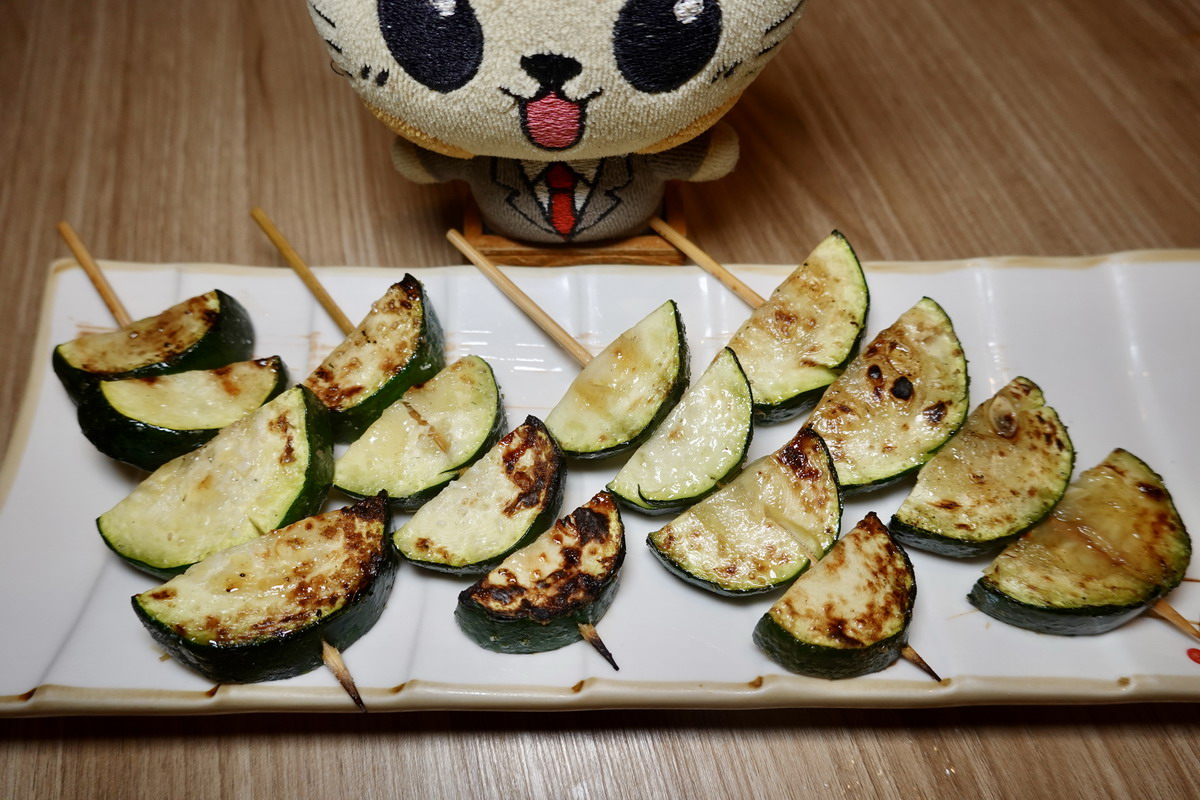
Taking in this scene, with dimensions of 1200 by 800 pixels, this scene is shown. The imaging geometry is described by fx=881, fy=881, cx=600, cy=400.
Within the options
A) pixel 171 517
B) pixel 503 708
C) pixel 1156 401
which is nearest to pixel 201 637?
pixel 171 517

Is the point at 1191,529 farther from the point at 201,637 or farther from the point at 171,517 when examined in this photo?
the point at 171,517

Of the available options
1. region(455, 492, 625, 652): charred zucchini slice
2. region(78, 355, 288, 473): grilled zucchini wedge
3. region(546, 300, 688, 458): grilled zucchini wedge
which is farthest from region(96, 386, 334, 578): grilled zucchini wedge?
region(546, 300, 688, 458): grilled zucchini wedge

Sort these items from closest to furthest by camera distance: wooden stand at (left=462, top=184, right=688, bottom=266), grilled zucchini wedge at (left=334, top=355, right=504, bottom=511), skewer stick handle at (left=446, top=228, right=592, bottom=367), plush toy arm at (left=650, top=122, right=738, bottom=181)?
1. grilled zucchini wedge at (left=334, top=355, right=504, bottom=511)
2. skewer stick handle at (left=446, top=228, right=592, bottom=367)
3. plush toy arm at (left=650, top=122, right=738, bottom=181)
4. wooden stand at (left=462, top=184, right=688, bottom=266)

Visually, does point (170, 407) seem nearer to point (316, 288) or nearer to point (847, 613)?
point (316, 288)

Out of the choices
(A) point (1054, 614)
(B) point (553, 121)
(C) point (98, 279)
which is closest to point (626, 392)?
(B) point (553, 121)

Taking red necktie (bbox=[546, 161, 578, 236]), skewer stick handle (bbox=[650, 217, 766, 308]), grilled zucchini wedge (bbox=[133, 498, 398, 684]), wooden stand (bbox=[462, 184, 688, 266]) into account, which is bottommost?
grilled zucchini wedge (bbox=[133, 498, 398, 684])

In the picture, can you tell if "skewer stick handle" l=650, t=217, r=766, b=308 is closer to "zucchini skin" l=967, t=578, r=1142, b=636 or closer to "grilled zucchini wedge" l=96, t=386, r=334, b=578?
"zucchini skin" l=967, t=578, r=1142, b=636
